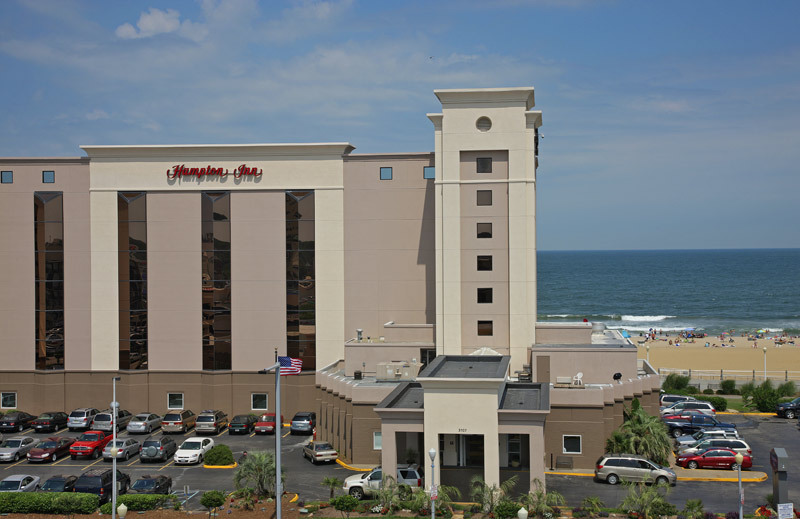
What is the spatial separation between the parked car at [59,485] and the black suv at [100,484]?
20.7 inches

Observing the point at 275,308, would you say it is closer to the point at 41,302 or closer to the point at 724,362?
the point at 41,302

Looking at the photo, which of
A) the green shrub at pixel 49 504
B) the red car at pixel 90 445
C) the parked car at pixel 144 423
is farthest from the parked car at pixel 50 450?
the green shrub at pixel 49 504

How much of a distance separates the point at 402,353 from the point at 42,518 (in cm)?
2377

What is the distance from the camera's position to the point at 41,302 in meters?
60.7

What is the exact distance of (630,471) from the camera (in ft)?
138

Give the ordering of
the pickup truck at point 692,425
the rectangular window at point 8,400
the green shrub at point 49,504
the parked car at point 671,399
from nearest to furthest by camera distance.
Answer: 1. the green shrub at point 49,504
2. the pickup truck at point 692,425
3. the rectangular window at point 8,400
4. the parked car at point 671,399

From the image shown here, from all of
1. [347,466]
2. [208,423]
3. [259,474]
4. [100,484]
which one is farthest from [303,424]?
[100,484]

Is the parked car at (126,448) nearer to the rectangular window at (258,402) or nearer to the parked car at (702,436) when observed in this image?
the rectangular window at (258,402)

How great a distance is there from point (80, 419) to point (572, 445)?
33.0 m

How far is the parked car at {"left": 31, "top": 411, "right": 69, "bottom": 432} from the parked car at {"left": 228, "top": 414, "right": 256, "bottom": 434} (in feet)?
39.8

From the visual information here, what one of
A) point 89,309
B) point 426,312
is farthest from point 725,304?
point 89,309

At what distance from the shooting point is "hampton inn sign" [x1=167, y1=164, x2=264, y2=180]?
196 ft

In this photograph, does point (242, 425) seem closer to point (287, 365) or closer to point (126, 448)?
point (126, 448)

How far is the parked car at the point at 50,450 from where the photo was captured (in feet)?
159
